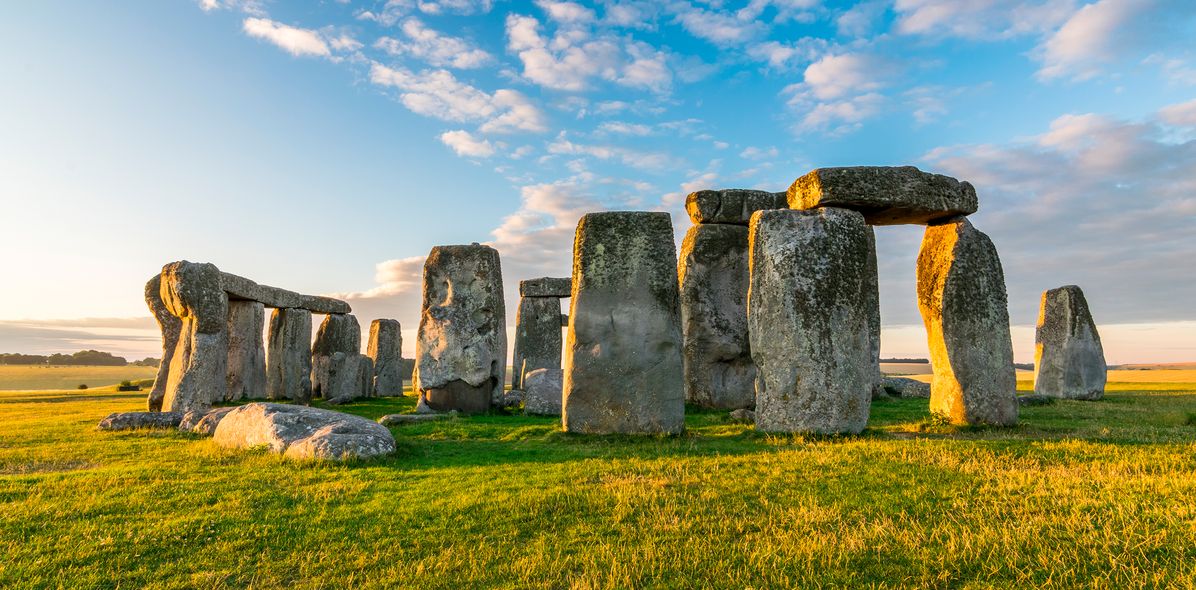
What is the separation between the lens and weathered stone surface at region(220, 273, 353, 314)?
1891 centimetres

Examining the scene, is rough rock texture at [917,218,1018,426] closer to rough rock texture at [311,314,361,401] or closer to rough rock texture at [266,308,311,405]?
rough rock texture at [311,314,361,401]

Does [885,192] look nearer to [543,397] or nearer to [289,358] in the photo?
[543,397]

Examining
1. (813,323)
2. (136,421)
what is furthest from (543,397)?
(136,421)

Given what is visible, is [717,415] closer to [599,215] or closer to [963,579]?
[599,215]

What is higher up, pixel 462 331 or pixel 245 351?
pixel 462 331

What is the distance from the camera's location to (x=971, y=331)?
10602mm

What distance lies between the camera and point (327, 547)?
5.05m

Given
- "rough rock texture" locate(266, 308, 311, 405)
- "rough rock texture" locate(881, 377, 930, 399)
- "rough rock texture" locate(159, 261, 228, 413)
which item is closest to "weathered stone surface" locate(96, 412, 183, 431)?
"rough rock texture" locate(159, 261, 228, 413)

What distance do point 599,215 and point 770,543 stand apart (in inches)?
273

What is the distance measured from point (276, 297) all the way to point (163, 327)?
4681 millimetres

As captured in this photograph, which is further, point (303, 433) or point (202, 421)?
point (202, 421)

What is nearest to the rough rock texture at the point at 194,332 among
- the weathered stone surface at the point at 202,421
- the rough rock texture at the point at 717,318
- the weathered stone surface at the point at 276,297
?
the weathered stone surface at the point at 202,421

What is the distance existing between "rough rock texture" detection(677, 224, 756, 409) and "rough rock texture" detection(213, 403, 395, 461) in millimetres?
8067

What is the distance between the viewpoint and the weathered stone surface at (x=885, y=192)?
1009 cm
